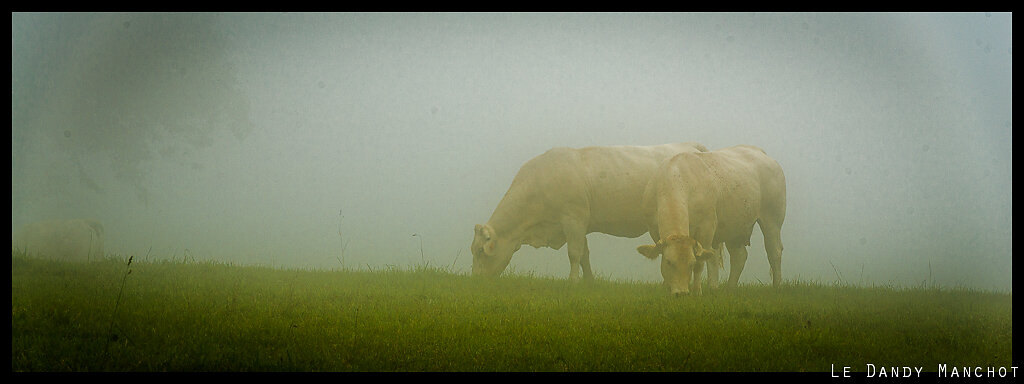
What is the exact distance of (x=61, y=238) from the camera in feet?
37.6

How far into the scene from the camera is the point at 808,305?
8.22 meters

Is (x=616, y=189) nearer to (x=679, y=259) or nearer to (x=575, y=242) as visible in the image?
(x=575, y=242)

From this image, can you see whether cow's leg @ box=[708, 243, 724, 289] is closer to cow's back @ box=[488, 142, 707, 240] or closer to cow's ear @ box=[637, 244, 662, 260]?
cow's back @ box=[488, 142, 707, 240]

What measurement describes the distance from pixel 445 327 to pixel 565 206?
5.87 m

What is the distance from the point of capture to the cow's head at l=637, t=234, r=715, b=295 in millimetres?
8788

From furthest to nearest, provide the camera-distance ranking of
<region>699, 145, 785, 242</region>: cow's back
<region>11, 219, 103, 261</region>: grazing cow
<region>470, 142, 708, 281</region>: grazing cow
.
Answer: <region>470, 142, 708, 281</region>: grazing cow
<region>11, 219, 103, 261</region>: grazing cow
<region>699, 145, 785, 242</region>: cow's back

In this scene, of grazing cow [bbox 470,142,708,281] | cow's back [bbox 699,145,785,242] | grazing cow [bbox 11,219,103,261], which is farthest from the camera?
grazing cow [bbox 470,142,708,281]

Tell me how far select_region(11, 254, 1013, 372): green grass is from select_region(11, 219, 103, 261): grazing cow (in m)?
1.75

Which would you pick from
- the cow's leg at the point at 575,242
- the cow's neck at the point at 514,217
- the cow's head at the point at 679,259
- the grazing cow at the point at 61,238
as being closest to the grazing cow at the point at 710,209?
the cow's head at the point at 679,259

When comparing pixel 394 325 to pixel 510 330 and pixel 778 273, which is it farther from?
pixel 778 273

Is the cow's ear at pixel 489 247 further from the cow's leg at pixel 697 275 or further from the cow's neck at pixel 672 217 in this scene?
the cow's leg at pixel 697 275

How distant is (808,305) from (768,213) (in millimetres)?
3815

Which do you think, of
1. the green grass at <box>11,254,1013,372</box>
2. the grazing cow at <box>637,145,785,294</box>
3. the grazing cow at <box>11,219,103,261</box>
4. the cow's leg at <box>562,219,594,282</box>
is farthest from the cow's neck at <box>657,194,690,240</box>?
the grazing cow at <box>11,219,103,261</box>

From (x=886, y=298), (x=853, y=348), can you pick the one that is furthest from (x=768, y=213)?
(x=853, y=348)
